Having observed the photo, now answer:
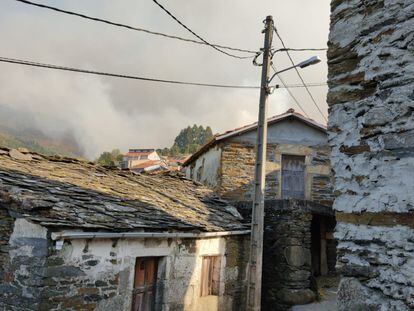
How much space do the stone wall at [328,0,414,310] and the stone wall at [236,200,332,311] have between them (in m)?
6.75

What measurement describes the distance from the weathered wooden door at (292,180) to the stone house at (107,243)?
4.45m

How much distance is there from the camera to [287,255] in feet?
29.9

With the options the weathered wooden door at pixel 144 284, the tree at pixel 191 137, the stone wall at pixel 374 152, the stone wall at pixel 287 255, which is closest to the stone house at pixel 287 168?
the stone wall at pixel 287 255

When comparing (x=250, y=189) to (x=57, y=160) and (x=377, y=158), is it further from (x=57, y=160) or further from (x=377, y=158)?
(x=377, y=158)

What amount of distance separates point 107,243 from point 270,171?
843 cm

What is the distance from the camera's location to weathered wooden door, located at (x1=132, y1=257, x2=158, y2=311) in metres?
6.93

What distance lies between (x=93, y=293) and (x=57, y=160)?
4191mm

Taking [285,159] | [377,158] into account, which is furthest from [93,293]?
[285,159]

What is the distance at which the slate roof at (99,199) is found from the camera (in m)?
5.86

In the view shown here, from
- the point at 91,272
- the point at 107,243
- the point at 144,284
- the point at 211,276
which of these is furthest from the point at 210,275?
the point at 91,272

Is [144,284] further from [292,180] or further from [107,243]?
[292,180]

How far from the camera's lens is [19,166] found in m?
7.61

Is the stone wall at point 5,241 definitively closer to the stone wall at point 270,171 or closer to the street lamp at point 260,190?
the street lamp at point 260,190

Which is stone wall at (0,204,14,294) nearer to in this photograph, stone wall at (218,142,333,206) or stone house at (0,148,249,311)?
stone house at (0,148,249,311)
